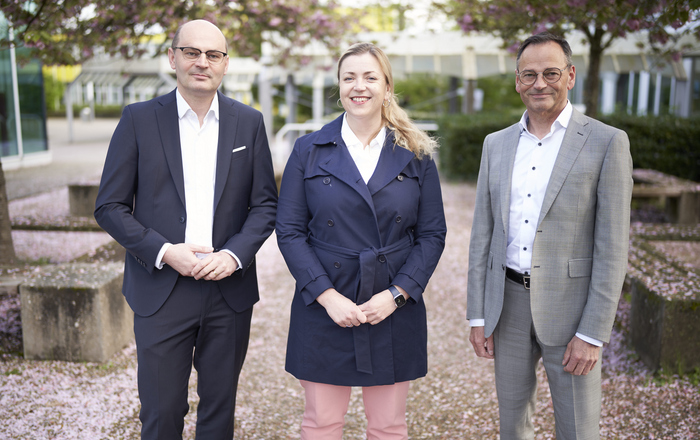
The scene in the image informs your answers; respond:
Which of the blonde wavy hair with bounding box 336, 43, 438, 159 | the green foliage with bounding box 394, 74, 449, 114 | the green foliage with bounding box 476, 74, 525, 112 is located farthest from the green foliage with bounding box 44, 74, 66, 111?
the blonde wavy hair with bounding box 336, 43, 438, 159

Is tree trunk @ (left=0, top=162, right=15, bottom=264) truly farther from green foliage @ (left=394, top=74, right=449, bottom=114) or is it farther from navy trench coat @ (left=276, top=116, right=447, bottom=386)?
green foliage @ (left=394, top=74, right=449, bottom=114)

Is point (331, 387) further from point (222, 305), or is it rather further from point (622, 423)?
point (622, 423)

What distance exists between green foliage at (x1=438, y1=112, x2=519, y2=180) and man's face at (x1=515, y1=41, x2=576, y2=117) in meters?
10.7

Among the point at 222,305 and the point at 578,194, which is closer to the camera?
the point at 578,194

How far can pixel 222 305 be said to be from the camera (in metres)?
2.68

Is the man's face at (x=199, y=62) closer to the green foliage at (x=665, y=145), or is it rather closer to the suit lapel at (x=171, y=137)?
the suit lapel at (x=171, y=137)

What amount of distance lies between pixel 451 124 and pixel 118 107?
3901 centimetres

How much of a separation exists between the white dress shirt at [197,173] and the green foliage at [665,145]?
33.0 feet

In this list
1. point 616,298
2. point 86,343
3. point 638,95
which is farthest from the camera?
point 638,95

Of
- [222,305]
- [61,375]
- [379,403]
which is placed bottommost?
[61,375]

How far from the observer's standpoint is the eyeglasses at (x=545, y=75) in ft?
7.66

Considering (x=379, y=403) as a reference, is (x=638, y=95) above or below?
above

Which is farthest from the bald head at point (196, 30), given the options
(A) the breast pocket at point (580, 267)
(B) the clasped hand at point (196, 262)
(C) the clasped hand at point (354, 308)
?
(A) the breast pocket at point (580, 267)

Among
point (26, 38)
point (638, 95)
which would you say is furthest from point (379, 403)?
point (638, 95)
